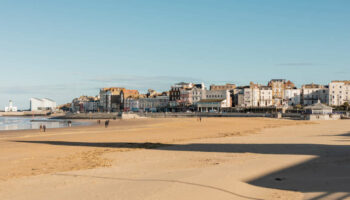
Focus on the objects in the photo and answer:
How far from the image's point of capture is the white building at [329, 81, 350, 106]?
110 meters

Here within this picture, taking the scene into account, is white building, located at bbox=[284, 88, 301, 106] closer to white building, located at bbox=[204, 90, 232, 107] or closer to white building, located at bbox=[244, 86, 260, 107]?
white building, located at bbox=[244, 86, 260, 107]

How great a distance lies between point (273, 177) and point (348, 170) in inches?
106

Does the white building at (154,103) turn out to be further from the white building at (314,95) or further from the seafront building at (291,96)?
the white building at (314,95)

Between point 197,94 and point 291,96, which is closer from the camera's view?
point 291,96

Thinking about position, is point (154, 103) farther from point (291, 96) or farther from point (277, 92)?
point (291, 96)

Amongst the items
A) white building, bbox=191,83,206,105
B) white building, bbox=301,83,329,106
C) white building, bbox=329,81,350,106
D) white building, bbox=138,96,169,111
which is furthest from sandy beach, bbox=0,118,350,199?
white building, bbox=138,96,169,111

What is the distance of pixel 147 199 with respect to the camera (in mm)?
8102

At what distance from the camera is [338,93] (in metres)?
110

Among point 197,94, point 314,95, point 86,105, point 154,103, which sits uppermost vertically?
point 197,94

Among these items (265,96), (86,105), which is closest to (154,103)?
(265,96)

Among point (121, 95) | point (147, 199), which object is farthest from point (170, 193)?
point (121, 95)

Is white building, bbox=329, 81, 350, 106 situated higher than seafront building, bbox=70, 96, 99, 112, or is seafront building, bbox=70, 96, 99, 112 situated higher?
white building, bbox=329, 81, 350, 106

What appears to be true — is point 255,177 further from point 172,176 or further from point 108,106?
point 108,106

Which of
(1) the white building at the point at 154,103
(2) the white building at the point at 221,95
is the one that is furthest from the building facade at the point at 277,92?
(1) the white building at the point at 154,103
